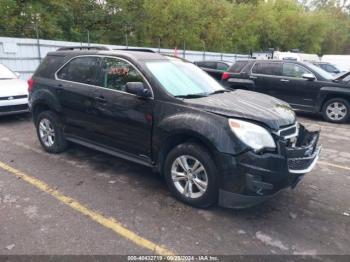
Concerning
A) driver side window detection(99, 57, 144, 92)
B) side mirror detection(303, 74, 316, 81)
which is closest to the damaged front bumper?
driver side window detection(99, 57, 144, 92)

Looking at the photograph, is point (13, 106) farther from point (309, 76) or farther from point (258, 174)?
point (309, 76)

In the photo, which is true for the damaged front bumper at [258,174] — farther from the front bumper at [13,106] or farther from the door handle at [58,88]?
the front bumper at [13,106]

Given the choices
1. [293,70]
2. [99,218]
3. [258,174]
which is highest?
[293,70]

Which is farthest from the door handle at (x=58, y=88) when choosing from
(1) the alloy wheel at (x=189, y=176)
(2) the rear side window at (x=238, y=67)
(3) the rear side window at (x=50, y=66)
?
(2) the rear side window at (x=238, y=67)

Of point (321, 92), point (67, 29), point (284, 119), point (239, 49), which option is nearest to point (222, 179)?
point (284, 119)

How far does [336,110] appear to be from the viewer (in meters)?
8.64

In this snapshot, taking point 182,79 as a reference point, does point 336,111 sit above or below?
below

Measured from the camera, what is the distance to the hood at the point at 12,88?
7.32 m

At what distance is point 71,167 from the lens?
4.79 meters

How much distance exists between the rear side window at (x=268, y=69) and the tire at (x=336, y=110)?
1606mm

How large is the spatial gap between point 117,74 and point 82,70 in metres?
0.76

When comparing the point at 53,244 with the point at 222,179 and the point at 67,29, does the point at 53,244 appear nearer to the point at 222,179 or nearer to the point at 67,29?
the point at 222,179

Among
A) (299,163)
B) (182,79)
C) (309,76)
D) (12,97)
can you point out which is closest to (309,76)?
(309,76)

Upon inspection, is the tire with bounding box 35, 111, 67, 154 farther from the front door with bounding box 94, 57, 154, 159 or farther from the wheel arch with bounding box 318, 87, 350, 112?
the wheel arch with bounding box 318, 87, 350, 112
